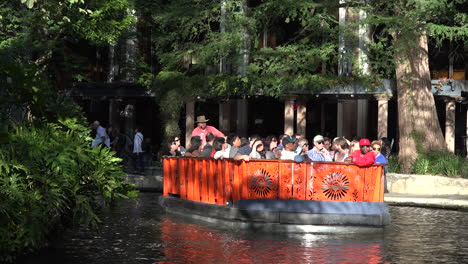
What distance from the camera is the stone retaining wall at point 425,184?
82.5 feet

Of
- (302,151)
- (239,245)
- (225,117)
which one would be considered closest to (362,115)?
(225,117)

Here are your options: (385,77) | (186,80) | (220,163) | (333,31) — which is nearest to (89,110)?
(186,80)

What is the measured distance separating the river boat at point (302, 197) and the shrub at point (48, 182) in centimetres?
374

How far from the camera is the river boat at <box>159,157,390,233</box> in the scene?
16625 mm

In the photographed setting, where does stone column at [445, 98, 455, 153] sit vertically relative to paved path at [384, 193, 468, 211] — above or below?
above

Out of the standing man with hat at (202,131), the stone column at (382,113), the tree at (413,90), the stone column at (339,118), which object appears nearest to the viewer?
the standing man with hat at (202,131)

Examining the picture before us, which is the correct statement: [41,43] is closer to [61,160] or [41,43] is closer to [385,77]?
[385,77]

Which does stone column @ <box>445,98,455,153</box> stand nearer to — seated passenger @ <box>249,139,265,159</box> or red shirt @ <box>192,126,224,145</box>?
red shirt @ <box>192,126,224,145</box>

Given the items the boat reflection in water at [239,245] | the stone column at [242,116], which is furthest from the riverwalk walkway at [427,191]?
the stone column at [242,116]

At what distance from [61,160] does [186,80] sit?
2317 centimetres

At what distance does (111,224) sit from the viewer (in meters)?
17.5

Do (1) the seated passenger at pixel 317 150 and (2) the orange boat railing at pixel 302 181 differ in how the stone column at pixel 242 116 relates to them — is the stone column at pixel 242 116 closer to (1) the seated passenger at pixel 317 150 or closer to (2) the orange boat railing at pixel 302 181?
(1) the seated passenger at pixel 317 150

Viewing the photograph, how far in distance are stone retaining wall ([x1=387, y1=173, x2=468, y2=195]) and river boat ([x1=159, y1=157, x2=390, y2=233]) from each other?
8.67 m

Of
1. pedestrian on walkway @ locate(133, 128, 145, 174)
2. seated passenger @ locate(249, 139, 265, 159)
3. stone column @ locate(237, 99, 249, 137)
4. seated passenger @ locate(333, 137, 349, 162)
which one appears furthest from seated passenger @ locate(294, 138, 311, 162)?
stone column @ locate(237, 99, 249, 137)
